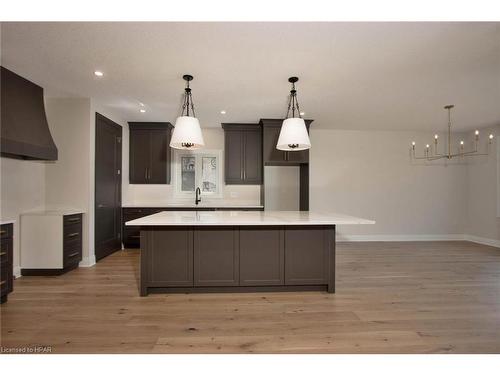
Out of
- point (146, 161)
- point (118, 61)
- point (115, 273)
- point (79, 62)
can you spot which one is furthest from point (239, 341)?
point (146, 161)

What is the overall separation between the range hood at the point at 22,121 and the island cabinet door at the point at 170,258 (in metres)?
1.78

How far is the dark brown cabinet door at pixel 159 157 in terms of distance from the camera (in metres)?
5.14

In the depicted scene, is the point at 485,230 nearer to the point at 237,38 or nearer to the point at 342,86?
the point at 342,86

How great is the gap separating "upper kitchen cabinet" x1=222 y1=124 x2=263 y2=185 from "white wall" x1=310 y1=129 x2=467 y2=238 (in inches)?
53.0

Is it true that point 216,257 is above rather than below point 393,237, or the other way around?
above

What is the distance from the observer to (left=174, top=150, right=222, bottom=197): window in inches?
215

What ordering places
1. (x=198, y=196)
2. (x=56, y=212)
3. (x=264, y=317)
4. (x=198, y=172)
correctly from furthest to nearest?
(x=198, y=172), (x=198, y=196), (x=56, y=212), (x=264, y=317)

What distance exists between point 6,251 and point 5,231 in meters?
0.21

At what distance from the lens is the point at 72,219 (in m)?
3.56

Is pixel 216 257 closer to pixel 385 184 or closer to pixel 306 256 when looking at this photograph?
pixel 306 256

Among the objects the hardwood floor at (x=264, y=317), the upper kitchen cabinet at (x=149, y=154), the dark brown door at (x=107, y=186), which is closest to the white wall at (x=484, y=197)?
the hardwood floor at (x=264, y=317)

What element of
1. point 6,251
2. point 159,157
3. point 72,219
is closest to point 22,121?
point 72,219

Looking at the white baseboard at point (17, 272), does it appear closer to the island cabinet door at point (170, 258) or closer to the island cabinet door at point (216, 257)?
the island cabinet door at point (170, 258)

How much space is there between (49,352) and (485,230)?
743 cm
